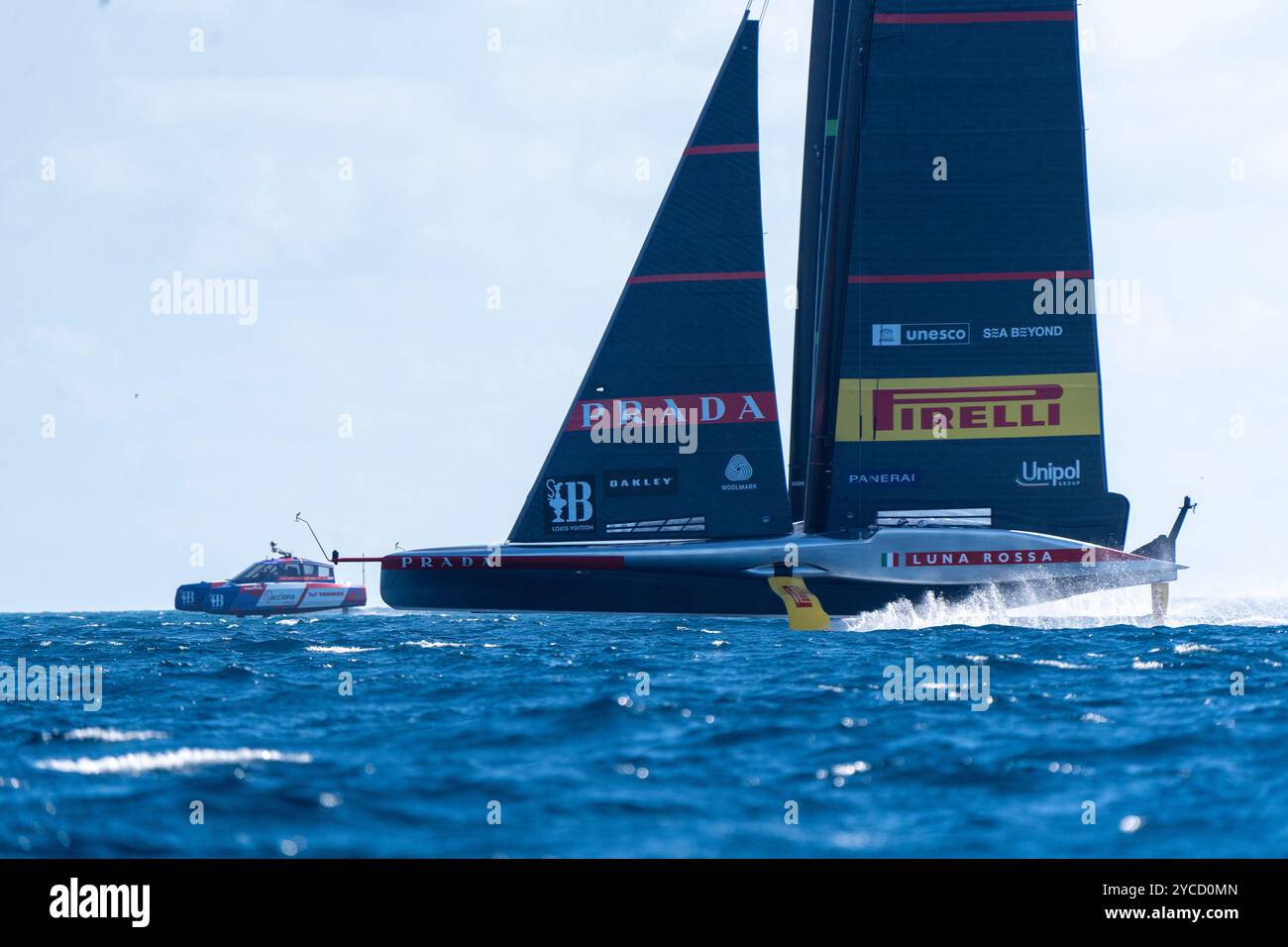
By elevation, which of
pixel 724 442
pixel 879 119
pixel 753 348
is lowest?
pixel 724 442

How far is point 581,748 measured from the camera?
35.9 feet

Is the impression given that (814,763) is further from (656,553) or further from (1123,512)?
(1123,512)

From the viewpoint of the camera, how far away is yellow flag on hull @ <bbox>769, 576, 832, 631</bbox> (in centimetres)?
2584

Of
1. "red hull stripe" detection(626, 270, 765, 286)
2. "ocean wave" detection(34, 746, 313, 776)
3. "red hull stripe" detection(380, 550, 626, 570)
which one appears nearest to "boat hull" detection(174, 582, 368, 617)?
"red hull stripe" detection(380, 550, 626, 570)

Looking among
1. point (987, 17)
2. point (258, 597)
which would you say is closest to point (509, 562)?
point (987, 17)

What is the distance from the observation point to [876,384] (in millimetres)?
26672

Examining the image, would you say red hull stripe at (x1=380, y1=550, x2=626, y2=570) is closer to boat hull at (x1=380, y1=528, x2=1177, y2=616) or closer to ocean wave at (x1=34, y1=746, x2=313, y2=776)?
boat hull at (x1=380, y1=528, x2=1177, y2=616)

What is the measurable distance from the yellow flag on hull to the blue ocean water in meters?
7.62
